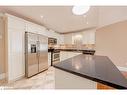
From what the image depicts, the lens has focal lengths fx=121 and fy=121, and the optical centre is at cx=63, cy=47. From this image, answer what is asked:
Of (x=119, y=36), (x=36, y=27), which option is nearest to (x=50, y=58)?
(x=36, y=27)

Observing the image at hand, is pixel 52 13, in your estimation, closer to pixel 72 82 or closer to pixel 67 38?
pixel 72 82

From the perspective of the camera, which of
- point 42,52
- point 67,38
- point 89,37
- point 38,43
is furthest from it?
point 67,38

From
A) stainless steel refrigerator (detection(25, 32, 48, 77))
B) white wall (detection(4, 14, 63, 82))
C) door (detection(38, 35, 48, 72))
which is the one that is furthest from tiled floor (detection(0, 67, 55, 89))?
door (detection(38, 35, 48, 72))

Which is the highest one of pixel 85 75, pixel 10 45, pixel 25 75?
pixel 10 45

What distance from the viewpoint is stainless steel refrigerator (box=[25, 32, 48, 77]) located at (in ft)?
13.0

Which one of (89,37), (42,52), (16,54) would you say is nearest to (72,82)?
(16,54)

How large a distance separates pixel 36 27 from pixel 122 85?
13.6ft

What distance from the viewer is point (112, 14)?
3488 millimetres

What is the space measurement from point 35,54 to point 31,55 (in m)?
0.24

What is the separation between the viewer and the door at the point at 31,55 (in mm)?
3949

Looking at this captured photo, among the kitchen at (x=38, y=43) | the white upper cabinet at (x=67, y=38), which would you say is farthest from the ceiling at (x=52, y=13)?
the white upper cabinet at (x=67, y=38)
